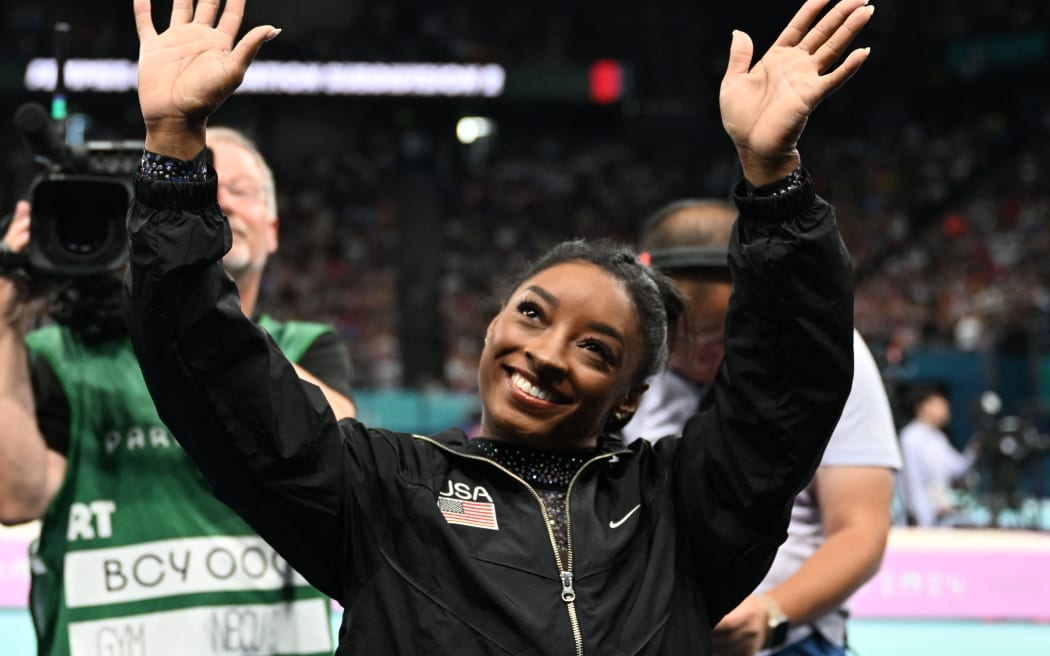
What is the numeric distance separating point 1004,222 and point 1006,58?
2824 millimetres

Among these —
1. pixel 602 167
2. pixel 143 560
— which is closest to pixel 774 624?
pixel 143 560

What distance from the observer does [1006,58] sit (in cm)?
1880

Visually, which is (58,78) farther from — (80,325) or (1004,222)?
(1004,222)

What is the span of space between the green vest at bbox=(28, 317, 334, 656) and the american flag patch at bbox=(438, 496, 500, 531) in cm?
69

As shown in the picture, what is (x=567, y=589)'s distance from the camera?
5.05 feet

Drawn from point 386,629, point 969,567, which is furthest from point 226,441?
point 969,567

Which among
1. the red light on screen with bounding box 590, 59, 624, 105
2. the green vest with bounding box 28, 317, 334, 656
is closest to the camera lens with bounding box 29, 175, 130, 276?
the green vest with bounding box 28, 317, 334, 656

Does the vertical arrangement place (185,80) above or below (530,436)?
above

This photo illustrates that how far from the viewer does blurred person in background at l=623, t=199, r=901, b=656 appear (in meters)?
2.07

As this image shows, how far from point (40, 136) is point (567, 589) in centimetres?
133

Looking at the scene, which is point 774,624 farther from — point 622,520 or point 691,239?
point 691,239

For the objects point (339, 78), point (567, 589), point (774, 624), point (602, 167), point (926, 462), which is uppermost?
point (339, 78)

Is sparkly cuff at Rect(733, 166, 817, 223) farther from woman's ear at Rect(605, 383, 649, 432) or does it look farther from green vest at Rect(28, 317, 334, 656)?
green vest at Rect(28, 317, 334, 656)

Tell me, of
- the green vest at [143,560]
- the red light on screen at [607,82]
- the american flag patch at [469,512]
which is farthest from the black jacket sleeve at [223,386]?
the red light on screen at [607,82]
